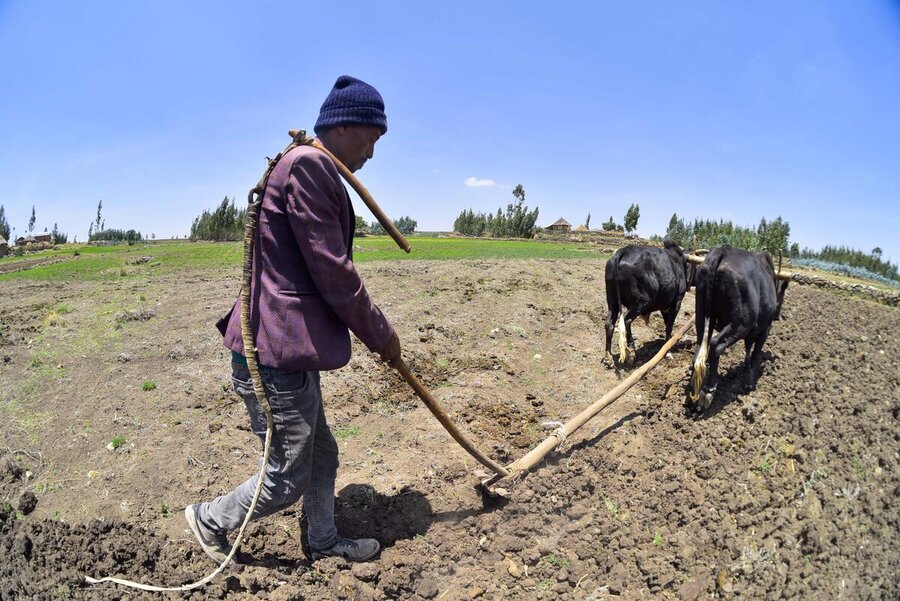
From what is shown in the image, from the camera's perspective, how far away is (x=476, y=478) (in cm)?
425

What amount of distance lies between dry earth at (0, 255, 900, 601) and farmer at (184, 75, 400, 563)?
A: 707mm

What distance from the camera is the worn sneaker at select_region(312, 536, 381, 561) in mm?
3506

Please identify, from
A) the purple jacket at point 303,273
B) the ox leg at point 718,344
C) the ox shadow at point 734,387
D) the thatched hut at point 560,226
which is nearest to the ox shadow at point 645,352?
the ox shadow at point 734,387

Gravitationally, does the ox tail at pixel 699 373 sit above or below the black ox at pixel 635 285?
below

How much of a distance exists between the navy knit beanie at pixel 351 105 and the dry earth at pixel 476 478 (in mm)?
2813

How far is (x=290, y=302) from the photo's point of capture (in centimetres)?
288

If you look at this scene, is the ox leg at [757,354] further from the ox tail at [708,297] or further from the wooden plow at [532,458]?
the wooden plow at [532,458]

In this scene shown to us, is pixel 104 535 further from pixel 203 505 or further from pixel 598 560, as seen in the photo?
pixel 598 560

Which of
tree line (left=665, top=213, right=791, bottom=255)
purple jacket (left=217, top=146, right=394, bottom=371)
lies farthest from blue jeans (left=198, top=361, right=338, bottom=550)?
tree line (left=665, top=213, right=791, bottom=255)

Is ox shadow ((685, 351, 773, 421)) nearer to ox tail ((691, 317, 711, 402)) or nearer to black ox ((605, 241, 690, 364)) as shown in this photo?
ox tail ((691, 317, 711, 402))

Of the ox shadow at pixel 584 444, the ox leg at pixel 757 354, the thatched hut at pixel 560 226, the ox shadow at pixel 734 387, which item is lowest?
the ox shadow at pixel 584 444

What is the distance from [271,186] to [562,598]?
3.13m

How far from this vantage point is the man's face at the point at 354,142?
3.04 m

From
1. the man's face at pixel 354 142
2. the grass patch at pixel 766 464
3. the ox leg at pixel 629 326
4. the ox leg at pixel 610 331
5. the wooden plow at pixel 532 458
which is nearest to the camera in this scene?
the man's face at pixel 354 142
